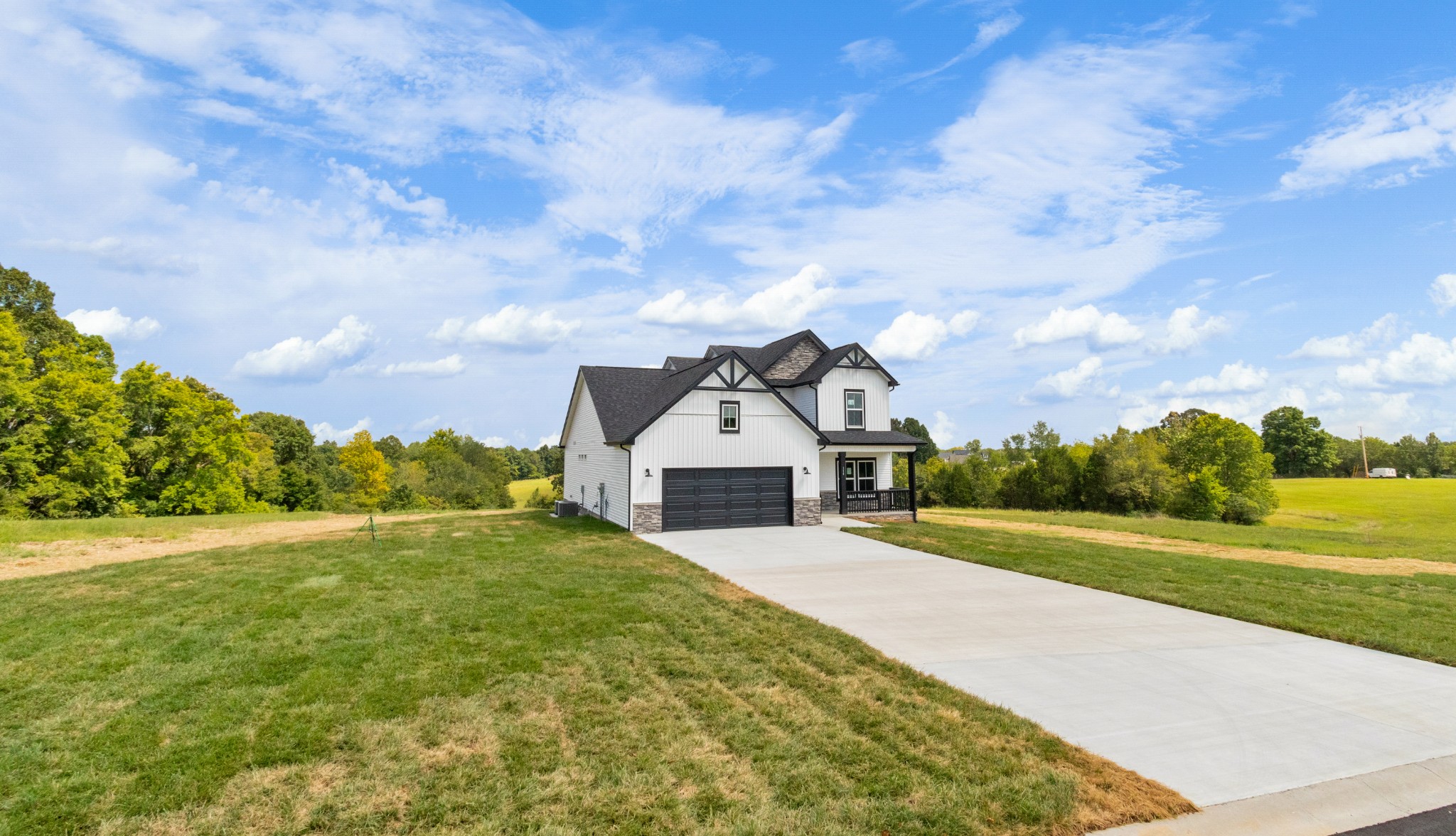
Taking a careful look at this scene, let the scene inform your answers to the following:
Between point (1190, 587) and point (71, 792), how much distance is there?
1458 centimetres

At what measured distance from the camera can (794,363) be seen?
27.4 m

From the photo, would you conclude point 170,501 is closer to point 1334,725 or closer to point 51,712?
point 51,712

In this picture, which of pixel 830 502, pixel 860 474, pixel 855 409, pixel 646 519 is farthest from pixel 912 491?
pixel 646 519

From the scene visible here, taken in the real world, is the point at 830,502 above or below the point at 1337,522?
above

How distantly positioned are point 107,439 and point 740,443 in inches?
1148

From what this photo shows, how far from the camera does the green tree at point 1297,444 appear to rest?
78.3 meters

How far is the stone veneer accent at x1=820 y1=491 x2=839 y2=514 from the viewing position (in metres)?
25.5

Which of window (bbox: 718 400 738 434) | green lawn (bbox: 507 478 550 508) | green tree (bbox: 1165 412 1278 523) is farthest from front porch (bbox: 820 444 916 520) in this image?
green tree (bbox: 1165 412 1278 523)

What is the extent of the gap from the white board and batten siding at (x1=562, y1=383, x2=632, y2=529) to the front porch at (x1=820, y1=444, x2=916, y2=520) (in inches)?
307

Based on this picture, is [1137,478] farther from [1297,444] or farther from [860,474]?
[1297,444]

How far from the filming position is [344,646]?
26.0 ft

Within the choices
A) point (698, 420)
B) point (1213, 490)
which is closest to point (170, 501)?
point (698, 420)

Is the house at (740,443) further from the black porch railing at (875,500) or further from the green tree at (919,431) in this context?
the green tree at (919,431)

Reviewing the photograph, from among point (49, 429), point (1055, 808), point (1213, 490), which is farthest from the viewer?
point (1213, 490)
